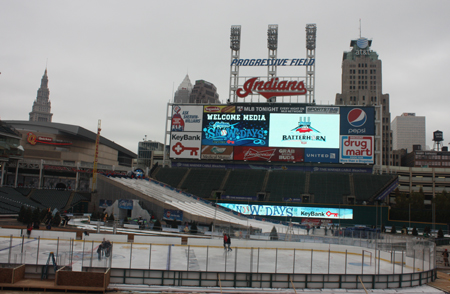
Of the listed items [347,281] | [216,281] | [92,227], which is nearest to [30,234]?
[92,227]

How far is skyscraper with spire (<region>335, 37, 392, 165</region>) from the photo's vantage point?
507ft

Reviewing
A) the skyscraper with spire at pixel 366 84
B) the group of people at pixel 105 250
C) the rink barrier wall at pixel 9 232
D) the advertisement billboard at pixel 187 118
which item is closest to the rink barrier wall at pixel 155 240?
the rink barrier wall at pixel 9 232

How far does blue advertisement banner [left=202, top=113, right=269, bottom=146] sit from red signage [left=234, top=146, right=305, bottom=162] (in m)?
1.14

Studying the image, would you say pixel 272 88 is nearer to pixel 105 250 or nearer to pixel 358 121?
pixel 358 121

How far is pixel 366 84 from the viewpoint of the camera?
159 m

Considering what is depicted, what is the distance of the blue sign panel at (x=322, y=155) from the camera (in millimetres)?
72069

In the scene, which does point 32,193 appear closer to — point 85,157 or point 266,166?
point 85,157

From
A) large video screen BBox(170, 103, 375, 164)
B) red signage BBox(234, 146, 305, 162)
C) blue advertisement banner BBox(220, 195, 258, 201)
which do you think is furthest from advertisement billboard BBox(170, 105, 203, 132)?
blue advertisement banner BBox(220, 195, 258, 201)

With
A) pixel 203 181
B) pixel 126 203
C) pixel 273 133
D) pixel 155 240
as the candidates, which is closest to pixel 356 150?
pixel 273 133

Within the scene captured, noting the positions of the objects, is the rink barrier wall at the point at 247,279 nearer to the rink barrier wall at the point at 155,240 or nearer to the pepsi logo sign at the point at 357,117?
the rink barrier wall at the point at 155,240

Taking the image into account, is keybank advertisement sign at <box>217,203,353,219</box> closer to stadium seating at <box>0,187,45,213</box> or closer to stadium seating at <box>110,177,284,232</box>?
stadium seating at <box>110,177,284,232</box>

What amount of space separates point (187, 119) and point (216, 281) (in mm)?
57269

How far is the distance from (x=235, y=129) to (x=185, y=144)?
1007cm

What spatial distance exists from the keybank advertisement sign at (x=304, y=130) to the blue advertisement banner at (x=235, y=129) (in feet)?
5.65
